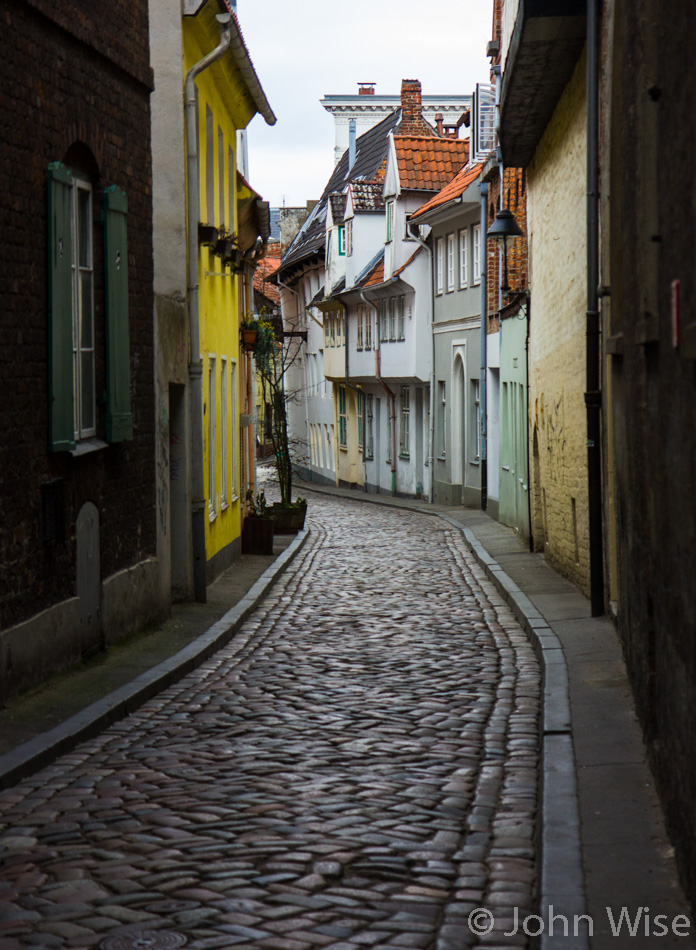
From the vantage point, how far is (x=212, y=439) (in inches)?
704

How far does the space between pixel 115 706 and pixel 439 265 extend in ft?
88.7

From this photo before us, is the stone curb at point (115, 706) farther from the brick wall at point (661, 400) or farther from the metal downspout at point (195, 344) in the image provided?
the brick wall at point (661, 400)

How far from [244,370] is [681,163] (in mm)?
20228

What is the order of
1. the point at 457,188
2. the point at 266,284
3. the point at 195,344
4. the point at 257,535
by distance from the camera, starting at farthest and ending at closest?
the point at 266,284
the point at 457,188
the point at 257,535
the point at 195,344

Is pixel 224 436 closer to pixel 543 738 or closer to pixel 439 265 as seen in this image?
pixel 543 738

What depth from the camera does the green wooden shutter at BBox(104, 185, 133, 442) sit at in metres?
11.0

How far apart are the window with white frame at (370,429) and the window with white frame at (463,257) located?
447 inches

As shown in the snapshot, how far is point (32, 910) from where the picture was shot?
5.11 metres

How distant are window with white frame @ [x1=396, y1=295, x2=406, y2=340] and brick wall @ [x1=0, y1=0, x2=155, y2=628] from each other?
82.5ft

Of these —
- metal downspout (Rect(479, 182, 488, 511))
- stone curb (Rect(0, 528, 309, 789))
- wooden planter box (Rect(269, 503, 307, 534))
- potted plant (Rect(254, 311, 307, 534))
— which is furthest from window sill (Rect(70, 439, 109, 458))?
metal downspout (Rect(479, 182, 488, 511))

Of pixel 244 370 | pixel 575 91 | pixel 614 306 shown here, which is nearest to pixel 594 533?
pixel 614 306

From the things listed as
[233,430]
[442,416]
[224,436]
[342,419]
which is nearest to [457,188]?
[442,416]

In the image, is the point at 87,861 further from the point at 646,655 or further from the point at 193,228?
the point at 193,228

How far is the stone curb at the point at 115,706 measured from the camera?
7211 mm
